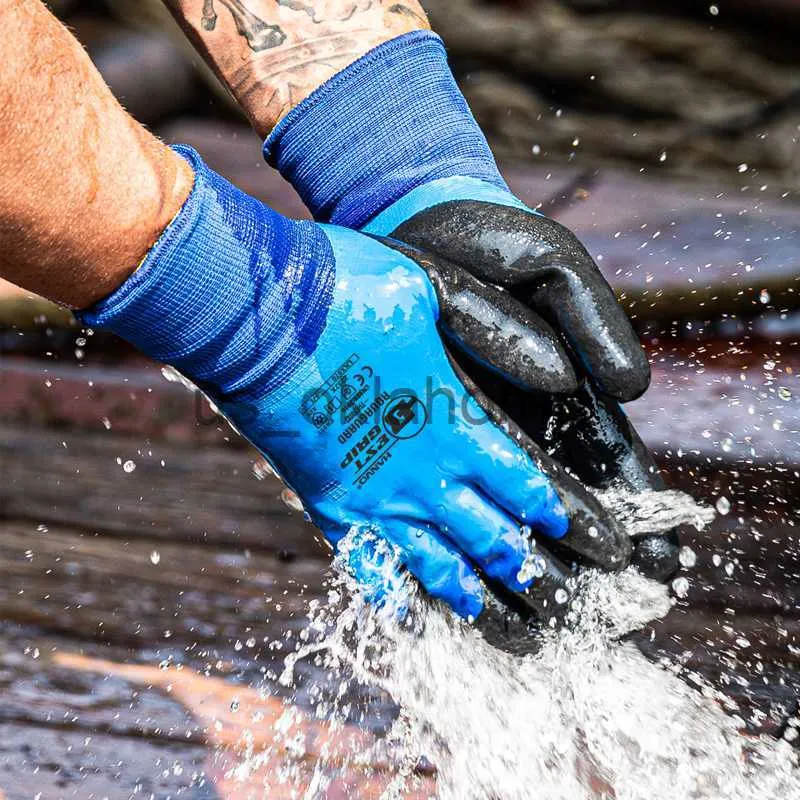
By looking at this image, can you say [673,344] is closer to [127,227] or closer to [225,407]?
[225,407]

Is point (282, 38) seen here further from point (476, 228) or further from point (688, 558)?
point (688, 558)

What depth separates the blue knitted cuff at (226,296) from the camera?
1.13 m

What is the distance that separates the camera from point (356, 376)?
1200 mm

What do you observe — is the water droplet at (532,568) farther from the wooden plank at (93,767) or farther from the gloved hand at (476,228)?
the wooden plank at (93,767)

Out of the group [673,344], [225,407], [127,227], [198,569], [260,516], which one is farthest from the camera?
[673,344]

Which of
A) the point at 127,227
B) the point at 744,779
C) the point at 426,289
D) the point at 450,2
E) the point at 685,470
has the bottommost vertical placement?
the point at 685,470

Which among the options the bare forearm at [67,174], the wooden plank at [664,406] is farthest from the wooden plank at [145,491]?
the bare forearm at [67,174]

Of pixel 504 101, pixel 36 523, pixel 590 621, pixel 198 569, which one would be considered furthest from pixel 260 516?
pixel 504 101

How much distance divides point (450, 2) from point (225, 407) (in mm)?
1594

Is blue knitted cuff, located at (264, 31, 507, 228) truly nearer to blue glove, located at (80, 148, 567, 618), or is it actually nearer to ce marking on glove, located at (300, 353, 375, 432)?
blue glove, located at (80, 148, 567, 618)

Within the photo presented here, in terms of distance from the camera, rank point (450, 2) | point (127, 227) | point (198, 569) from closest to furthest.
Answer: point (127, 227) < point (198, 569) < point (450, 2)

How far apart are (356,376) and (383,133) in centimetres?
42

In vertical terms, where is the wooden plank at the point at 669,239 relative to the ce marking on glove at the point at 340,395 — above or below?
below

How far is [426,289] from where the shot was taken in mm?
1186
